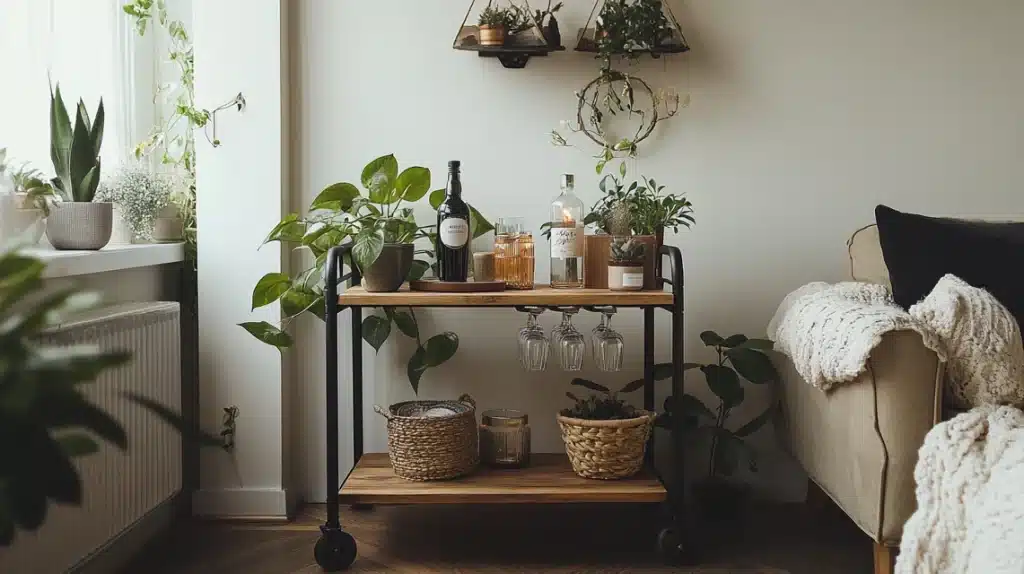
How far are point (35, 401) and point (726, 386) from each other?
2008mm

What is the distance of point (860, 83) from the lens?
2.60 metres

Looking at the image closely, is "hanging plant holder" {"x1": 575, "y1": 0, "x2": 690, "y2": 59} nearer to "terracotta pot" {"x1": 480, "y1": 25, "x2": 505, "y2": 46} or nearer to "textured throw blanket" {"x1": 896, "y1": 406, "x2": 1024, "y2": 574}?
"terracotta pot" {"x1": 480, "y1": 25, "x2": 505, "y2": 46}

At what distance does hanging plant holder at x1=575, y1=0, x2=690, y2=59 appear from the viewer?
7.93 ft

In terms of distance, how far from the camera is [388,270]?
2.16 metres

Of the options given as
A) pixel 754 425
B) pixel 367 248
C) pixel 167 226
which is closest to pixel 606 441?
pixel 754 425

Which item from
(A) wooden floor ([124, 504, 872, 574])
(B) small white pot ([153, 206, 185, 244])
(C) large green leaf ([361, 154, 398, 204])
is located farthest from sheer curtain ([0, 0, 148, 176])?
(A) wooden floor ([124, 504, 872, 574])

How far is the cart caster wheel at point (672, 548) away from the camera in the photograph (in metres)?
2.18

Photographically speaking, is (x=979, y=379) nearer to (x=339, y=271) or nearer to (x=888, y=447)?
(x=888, y=447)

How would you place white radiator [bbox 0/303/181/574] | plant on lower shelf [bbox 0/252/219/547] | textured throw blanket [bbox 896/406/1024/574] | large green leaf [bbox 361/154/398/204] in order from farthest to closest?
1. large green leaf [bbox 361/154/398/204]
2. white radiator [bbox 0/303/181/574]
3. textured throw blanket [bbox 896/406/1024/574]
4. plant on lower shelf [bbox 0/252/219/547]

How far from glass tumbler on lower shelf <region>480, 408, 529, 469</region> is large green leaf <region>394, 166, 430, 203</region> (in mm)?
623

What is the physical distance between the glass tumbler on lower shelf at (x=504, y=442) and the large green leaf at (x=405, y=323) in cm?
36

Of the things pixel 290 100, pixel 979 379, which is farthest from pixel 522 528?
pixel 290 100

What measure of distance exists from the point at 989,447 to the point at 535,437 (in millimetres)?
1274

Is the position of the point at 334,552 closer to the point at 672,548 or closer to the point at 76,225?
the point at 672,548
